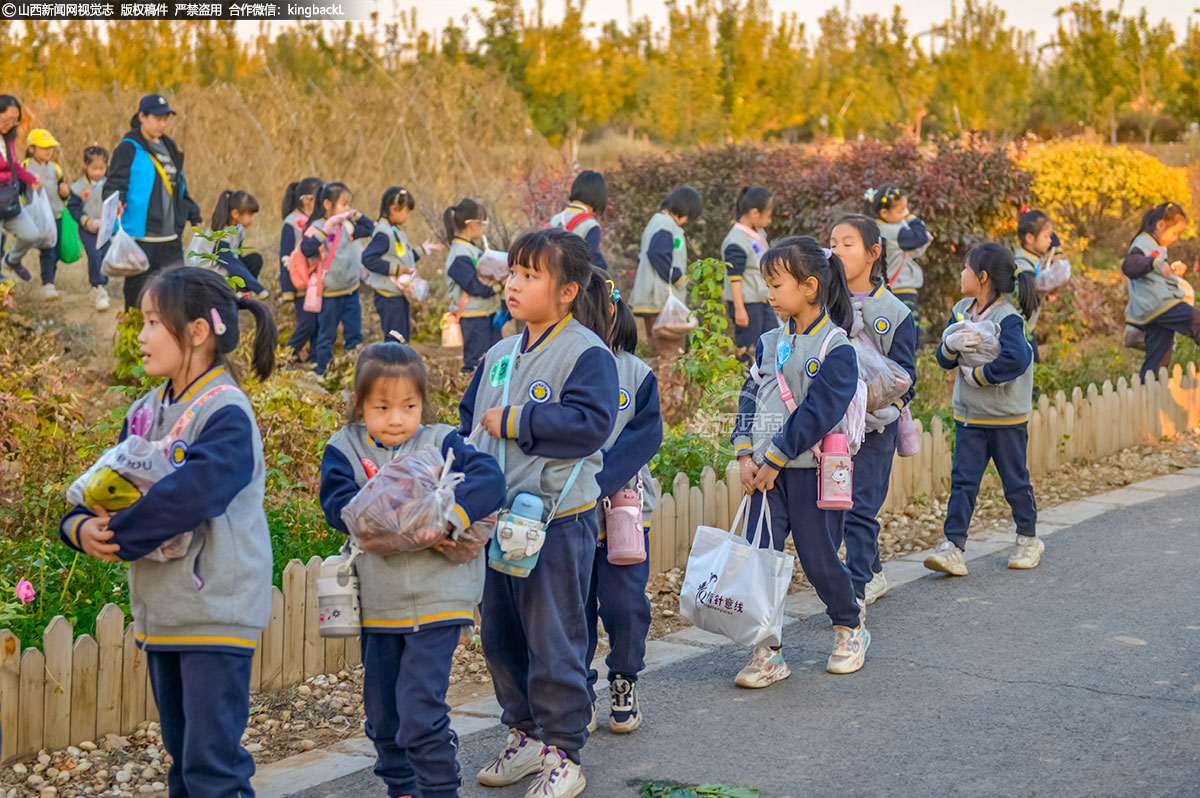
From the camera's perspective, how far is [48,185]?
1201 centimetres

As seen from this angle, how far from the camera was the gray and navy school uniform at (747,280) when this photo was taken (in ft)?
30.3

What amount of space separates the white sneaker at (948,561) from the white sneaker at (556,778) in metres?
2.82

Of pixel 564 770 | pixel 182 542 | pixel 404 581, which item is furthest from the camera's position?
pixel 564 770

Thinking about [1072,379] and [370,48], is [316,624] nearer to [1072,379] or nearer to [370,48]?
Answer: [1072,379]

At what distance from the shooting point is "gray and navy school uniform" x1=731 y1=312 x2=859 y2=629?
4.33 meters

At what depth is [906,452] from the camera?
17.4 ft

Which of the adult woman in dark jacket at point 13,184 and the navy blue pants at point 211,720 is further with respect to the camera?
the adult woman in dark jacket at point 13,184

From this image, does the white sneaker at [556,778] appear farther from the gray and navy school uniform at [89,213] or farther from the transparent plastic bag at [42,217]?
the gray and navy school uniform at [89,213]

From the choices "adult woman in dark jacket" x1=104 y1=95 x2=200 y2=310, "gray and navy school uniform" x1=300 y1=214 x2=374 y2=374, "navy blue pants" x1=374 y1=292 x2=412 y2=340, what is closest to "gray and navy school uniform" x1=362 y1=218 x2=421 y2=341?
"navy blue pants" x1=374 y1=292 x2=412 y2=340

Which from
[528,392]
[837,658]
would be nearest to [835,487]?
[837,658]

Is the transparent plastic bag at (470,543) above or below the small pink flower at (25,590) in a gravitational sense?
above

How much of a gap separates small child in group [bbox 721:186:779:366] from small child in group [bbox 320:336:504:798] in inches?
235

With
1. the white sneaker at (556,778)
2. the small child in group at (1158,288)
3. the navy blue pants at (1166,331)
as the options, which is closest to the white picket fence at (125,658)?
the white sneaker at (556,778)

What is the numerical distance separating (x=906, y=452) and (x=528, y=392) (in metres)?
2.32
